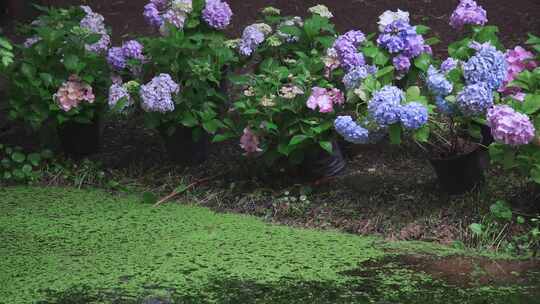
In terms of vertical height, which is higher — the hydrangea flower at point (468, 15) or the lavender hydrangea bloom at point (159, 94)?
the hydrangea flower at point (468, 15)

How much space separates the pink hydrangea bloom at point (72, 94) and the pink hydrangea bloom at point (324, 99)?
1.11 m

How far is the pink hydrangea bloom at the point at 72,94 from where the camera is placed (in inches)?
178

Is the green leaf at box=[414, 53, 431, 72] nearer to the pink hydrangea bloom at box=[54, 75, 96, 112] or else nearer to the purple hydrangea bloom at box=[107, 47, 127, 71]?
the purple hydrangea bloom at box=[107, 47, 127, 71]

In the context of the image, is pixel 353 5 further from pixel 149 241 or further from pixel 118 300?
pixel 118 300

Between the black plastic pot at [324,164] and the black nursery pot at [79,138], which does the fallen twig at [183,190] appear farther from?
the black nursery pot at [79,138]

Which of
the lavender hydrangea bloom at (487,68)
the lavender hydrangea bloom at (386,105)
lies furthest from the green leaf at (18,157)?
the lavender hydrangea bloom at (487,68)

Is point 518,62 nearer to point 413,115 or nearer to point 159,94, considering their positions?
point 413,115

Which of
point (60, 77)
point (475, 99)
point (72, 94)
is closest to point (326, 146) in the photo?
point (475, 99)

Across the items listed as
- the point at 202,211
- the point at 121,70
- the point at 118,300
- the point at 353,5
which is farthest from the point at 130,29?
the point at 118,300

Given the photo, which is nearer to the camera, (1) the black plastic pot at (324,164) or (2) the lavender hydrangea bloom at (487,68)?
(2) the lavender hydrangea bloom at (487,68)

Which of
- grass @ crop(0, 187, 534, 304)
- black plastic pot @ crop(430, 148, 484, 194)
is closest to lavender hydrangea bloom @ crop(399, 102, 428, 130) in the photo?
black plastic pot @ crop(430, 148, 484, 194)

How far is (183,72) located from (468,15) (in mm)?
1281

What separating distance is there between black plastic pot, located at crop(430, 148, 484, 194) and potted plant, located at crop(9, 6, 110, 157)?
166 centimetres

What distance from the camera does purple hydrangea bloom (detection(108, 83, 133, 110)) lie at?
4.39 meters
